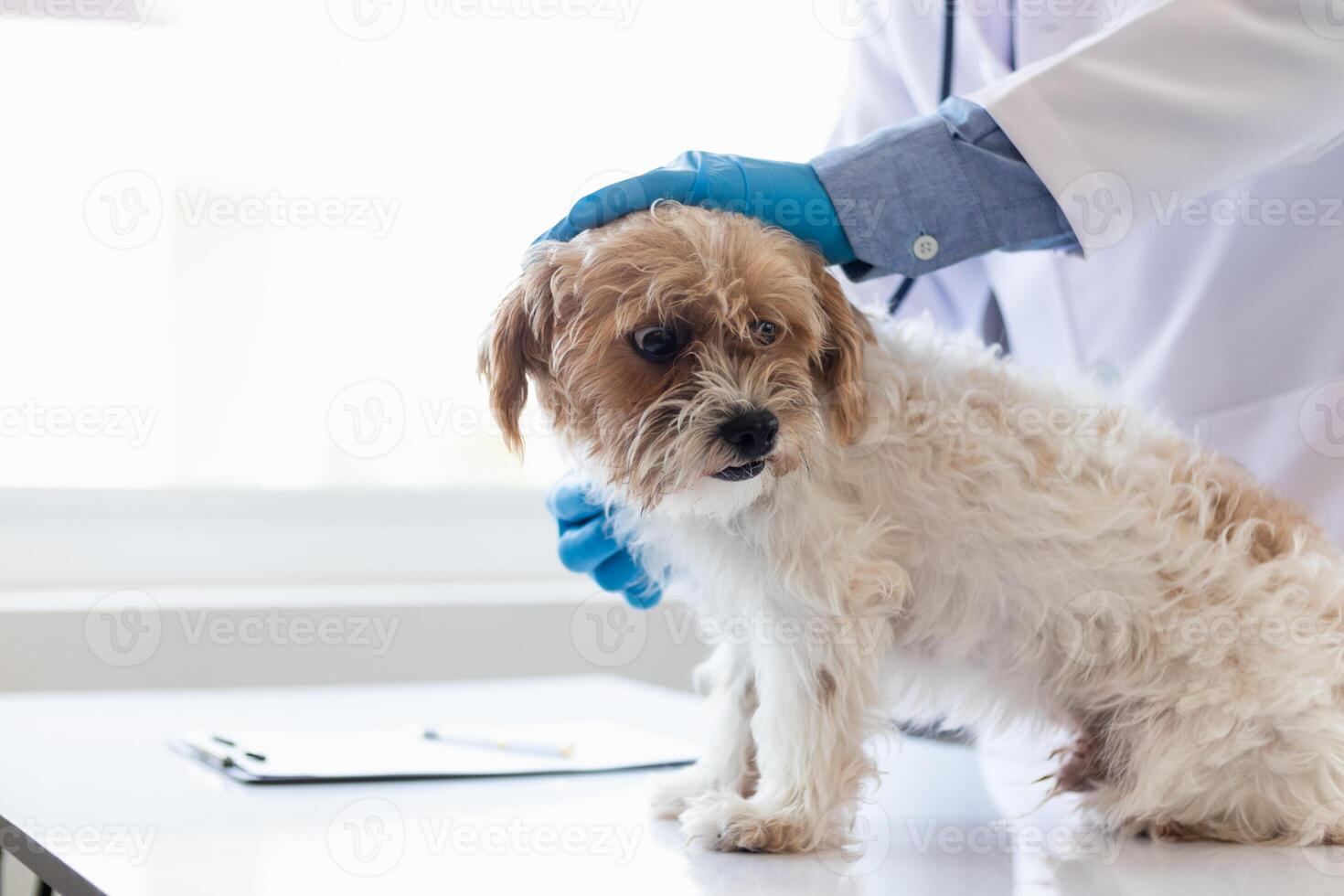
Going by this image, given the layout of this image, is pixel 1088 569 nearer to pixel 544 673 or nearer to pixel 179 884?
pixel 179 884

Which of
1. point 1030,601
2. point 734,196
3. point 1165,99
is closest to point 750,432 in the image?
point 734,196

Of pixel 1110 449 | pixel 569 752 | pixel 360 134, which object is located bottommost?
pixel 569 752

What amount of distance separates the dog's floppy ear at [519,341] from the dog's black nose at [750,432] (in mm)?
242

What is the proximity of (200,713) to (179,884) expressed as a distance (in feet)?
3.21

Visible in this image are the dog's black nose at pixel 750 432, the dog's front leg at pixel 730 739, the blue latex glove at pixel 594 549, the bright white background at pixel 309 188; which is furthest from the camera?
the bright white background at pixel 309 188

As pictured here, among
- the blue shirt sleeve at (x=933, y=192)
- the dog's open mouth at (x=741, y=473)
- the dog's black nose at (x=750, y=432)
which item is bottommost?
the dog's open mouth at (x=741, y=473)

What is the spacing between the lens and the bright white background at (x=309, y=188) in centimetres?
260

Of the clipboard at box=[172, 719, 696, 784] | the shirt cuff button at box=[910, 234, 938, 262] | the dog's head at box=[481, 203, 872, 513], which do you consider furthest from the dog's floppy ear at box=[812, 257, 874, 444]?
the clipboard at box=[172, 719, 696, 784]

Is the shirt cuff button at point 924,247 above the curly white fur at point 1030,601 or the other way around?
above

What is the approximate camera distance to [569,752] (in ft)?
5.37

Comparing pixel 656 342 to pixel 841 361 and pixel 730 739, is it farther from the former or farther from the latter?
pixel 730 739

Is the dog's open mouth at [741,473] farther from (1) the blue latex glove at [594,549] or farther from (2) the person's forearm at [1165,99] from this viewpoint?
(2) the person's forearm at [1165,99]

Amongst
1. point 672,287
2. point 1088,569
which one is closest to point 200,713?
point 672,287

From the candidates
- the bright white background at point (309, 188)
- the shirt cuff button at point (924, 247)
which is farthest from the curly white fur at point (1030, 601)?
the bright white background at point (309, 188)
